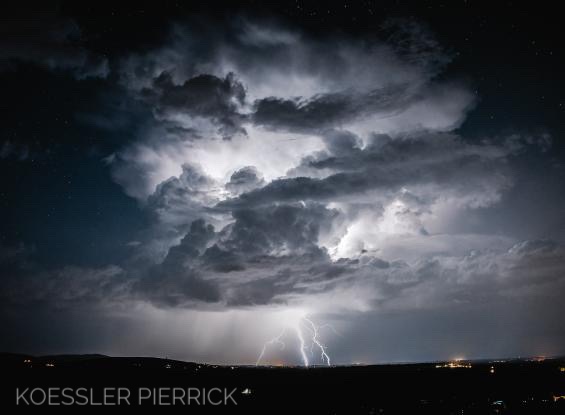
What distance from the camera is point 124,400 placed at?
342ft

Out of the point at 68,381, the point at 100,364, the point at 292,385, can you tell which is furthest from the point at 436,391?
the point at 100,364

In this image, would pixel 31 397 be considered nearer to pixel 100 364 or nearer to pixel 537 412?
pixel 100 364

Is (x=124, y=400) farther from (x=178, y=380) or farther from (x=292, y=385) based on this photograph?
(x=292, y=385)

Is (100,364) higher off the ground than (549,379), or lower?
higher

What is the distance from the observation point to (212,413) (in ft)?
302

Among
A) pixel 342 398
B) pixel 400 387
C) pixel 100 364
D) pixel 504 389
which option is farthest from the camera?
pixel 100 364

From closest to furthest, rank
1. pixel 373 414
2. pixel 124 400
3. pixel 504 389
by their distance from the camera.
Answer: pixel 373 414 < pixel 124 400 < pixel 504 389

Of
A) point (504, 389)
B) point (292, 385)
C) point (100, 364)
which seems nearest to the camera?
point (504, 389)

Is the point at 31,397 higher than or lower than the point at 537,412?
higher

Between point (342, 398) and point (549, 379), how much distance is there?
8824 cm

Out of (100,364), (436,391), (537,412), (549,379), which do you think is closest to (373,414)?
(537,412)

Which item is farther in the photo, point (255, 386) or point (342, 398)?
point (255, 386)

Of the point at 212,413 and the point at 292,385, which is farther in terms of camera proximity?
the point at 292,385

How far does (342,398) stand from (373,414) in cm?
3192
